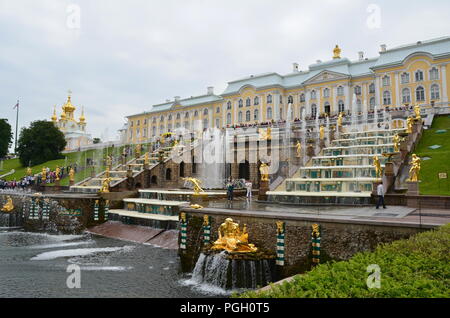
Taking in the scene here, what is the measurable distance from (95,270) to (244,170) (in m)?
21.6

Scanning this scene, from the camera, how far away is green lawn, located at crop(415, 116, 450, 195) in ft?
61.8

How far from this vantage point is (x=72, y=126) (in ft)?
295

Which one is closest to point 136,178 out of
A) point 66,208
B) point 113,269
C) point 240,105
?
point 66,208

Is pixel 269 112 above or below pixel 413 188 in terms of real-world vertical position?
above

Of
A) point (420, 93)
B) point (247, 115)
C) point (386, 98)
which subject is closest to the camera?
point (420, 93)

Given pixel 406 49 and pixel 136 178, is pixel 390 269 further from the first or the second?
pixel 406 49

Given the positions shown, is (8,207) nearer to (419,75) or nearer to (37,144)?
(37,144)

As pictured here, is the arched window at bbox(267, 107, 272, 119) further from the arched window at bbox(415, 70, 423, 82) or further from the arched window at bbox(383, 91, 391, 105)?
the arched window at bbox(415, 70, 423, 82)

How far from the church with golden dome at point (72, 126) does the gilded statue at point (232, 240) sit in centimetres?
8152

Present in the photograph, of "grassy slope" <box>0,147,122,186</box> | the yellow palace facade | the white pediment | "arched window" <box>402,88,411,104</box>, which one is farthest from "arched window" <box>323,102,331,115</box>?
"grassy slope" <box>0,147,122,186</box>

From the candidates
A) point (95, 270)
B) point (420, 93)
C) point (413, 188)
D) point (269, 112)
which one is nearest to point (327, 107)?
point (269, 112)

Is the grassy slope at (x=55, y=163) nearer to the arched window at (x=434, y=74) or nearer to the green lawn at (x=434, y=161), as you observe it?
the green lawn at (x=434, y=161)

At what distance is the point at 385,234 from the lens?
34.3 ft
